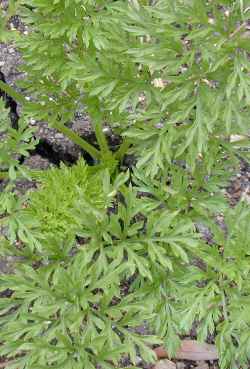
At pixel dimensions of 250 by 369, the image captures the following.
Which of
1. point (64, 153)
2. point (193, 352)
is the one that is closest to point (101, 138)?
point (64, 153)

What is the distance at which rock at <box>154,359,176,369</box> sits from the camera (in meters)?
2.75

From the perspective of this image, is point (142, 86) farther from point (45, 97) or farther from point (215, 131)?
point (45, 97)

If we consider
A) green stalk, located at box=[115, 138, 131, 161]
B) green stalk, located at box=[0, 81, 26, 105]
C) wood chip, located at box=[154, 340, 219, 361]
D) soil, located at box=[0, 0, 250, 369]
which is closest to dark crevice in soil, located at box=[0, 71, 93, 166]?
soil, located at box=[0, 0, 250, 369]

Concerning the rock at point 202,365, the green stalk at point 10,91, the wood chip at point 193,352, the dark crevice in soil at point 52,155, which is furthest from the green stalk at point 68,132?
the rock at point 202,365

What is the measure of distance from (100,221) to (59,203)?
0.39 meters

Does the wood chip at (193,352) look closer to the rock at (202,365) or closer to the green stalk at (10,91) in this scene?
the rock at (202,365)

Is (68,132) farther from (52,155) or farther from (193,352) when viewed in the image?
(193,352)

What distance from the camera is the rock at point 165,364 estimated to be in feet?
9.02

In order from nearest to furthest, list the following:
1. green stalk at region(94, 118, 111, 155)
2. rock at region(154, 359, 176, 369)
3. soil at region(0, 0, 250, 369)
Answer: rock at region(154, 359, 176, 369) → green stalk at region(94, 118, 111, 155) → soil at region(0, 0, 250, 369)

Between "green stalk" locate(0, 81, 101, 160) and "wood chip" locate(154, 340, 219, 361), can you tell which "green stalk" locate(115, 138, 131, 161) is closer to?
"green stalk" locate(0, 81, 101, 160)

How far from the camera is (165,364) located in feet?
9.05

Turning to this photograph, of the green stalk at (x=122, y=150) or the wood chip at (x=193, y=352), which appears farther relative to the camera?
the green stalk at (x=122, y=150)

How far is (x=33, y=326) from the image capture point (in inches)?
86.7

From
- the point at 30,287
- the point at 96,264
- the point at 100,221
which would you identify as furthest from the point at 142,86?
the point at 30,287
